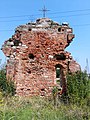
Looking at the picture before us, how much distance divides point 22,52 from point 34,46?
2.22ft

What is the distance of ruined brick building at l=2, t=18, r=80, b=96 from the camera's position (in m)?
14.4

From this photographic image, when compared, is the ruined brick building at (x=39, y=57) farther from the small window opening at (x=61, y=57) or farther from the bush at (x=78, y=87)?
the bush at (x=78, y=87)

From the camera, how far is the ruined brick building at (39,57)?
47.3 feet

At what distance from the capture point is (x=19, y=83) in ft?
47.2

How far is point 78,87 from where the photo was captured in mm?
12859

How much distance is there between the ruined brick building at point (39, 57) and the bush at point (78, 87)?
112 cm

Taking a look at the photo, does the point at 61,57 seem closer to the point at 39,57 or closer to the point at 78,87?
the point at 39,57

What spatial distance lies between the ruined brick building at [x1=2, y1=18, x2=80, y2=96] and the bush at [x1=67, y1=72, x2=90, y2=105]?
1.12 m

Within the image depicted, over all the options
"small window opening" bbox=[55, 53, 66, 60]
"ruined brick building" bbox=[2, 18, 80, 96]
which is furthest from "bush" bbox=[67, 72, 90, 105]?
"small window opening" bbox=[55, 53, 66, 60]

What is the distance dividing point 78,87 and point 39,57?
2.88m

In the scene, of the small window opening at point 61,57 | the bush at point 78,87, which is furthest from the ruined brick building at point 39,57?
the bush at point 78,87

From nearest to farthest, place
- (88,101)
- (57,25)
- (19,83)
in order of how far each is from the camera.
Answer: (88,101) → (19,83) → (57,25)

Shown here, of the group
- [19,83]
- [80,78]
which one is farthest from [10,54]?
[80,78]

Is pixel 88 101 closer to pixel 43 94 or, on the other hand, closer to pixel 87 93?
pixel 87 93
